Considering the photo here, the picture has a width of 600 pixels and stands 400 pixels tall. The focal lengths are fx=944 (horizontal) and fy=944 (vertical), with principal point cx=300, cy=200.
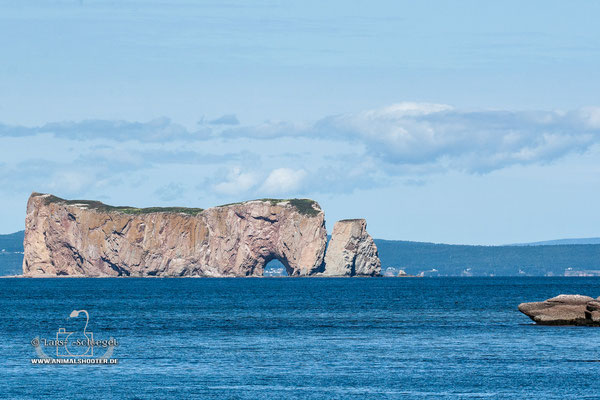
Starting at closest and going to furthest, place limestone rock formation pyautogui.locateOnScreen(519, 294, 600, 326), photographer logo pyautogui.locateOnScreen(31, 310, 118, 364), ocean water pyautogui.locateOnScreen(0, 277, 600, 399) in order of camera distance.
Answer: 1. ocean water pyautogui.locateOnScreen(0, 277, 600, 399)
2. photographer logo pyautogui.locateOnScreen(31, 310, 118, 364)
3. limestone rock formation pyautogui.locateOnScreen(519, 294, 600, 326)

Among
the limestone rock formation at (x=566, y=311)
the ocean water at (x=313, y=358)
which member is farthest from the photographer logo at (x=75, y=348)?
the limestone rock formation at (x=566, y=311)

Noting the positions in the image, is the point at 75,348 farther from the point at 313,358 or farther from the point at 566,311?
the point at 566,311

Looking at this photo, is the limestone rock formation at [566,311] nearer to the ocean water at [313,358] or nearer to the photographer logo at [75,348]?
the ocean water at [313,358]

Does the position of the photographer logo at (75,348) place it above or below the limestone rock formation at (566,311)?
below

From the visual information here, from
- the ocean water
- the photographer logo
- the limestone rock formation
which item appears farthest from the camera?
the limestone rock formation

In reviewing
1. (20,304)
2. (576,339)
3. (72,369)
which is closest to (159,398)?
(72,369)

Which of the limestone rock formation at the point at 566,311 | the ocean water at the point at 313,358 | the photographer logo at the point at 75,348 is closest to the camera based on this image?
the ocean water at the point at 313,358

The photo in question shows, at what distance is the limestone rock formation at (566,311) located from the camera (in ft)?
276

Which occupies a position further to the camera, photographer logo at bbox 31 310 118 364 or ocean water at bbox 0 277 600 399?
photographer logo at bbox 31 310 118 364

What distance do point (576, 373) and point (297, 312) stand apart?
61.1 metres

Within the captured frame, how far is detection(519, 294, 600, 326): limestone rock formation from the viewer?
84000 millimetres

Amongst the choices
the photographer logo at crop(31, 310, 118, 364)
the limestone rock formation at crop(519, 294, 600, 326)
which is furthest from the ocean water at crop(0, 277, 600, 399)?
the limestone rock formation at crop(519, 294, 600, 326)

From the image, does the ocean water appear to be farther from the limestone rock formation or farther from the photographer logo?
the limestone rock formation

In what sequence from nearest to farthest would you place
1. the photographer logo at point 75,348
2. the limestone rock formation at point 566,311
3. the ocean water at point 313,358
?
the ocean water at point 313,358 → the photographer logo at point 75,348 → the limestone rock formation at point 566,311
